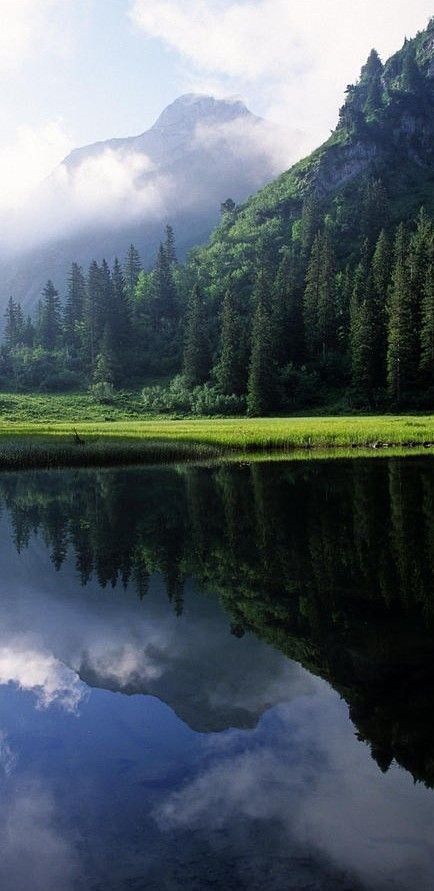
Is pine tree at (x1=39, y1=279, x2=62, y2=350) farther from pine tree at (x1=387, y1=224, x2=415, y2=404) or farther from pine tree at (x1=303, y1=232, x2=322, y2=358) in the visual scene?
pine tree at (x1=387, y1=224, x2=415, y2=404)

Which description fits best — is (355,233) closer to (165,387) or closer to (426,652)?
(165,387)

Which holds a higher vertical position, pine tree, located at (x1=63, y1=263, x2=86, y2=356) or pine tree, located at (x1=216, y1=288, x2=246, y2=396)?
pine tree, located at (x1=63, y1=263, x2=86, y2=356)

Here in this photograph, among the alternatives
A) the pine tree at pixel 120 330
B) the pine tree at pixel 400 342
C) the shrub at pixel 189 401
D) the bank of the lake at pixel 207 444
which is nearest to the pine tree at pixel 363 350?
the pine tree at pixel 400 342

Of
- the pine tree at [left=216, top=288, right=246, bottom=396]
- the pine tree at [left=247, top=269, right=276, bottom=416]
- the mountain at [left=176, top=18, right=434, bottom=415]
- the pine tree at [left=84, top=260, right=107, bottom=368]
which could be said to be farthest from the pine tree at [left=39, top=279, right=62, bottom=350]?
the pine tree at [left=247, top=269, right=276, bottom=416]

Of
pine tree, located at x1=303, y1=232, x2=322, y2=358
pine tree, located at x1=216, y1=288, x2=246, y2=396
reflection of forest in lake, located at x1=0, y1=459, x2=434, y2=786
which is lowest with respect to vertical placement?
reflection of forest in lake, located at x1=0, y1=459, x2=434, y2=786

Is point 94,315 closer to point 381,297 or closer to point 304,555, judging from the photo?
point 381,297

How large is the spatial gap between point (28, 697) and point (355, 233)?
176 meters

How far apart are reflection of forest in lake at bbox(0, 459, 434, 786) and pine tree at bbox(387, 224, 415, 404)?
54.9 m

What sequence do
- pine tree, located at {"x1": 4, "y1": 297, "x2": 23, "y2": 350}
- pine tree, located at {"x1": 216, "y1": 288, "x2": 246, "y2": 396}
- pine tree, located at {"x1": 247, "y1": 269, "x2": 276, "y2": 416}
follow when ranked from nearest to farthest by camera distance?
pine tree, located at {"x1": 247, "y1": 269, "x2": 276, "y2": 416}, pine tree, located at {"x1": 216, "y1": 288, "x2": 246, "y2": 396}, pine tree, located at {"x1": 4, "y1": 297, "x2": 23, "y2": 350}

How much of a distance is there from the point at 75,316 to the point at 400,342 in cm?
9247

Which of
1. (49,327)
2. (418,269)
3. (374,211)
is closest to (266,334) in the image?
(418,269)

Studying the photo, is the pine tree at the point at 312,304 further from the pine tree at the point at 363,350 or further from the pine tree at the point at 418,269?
the pine tree at the point at 418,269

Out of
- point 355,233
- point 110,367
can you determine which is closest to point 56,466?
point 110,367

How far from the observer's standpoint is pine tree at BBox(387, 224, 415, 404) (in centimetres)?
9319
